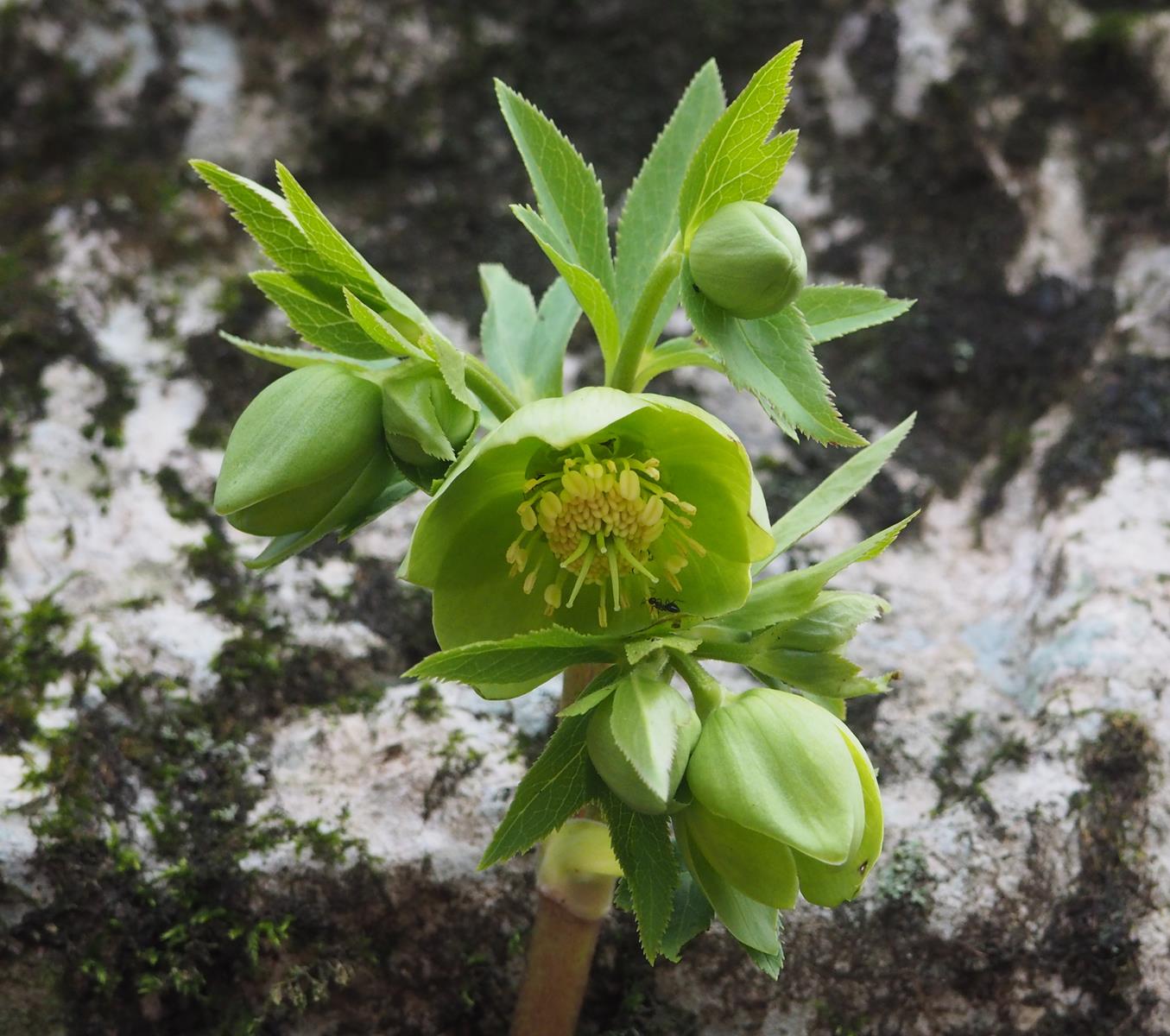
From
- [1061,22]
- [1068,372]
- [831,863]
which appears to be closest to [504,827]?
[831,863]

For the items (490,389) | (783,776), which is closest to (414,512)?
(490,389)

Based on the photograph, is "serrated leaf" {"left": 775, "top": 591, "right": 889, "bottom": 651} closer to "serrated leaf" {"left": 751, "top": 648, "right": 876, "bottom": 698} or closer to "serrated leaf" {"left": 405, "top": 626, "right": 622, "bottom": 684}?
"serrated leaf" {"left": 751, "top": 648, "right": 876, "bottom": 698}

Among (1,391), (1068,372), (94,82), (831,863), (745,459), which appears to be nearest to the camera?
(831,863)

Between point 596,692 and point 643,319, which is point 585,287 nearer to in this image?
point 643,319

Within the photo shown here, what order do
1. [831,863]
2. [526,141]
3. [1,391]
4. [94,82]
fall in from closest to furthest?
[831,863] < [526,141] < [1,391] < [94,82]

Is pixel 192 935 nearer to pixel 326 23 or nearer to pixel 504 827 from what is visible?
pixel 504 827
